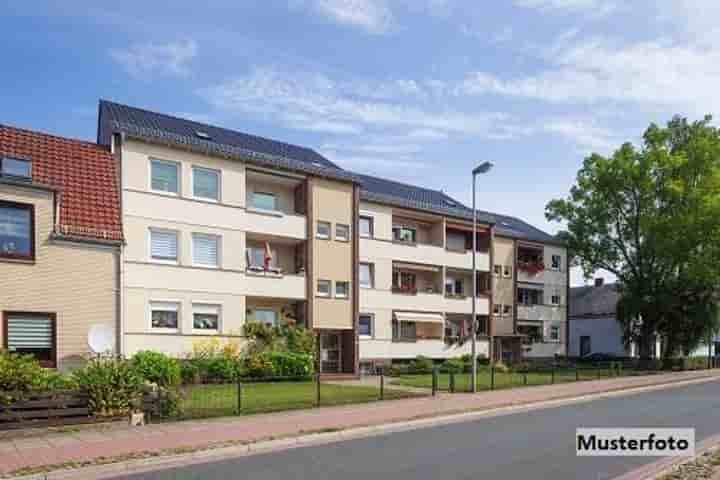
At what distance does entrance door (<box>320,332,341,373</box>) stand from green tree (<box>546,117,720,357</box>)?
826 inches

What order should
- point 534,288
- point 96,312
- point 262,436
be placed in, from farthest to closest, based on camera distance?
point 534,288
point 96,312
point 262,436

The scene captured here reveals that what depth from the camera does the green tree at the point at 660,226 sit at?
4050 cm

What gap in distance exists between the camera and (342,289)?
32.9 metres

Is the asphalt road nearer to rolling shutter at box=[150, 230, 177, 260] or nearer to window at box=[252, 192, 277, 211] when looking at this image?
rolling shutter at box=[150, 230, 177, 260]

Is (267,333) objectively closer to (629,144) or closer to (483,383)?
(483,383)

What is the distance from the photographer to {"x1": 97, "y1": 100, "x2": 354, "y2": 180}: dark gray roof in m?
26.9

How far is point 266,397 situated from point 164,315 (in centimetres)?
862

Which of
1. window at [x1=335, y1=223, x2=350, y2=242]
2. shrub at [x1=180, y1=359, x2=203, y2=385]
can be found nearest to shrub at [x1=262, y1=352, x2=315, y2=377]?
shrub at [x1=180, y1=359, x2=203, y2=385]

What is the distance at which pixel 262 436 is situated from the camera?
13.2 metres

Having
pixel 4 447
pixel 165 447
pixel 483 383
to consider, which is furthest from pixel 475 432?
pixel 483 383

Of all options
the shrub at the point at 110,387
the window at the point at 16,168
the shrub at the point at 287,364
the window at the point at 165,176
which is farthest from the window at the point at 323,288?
the shrub at the point at 110,387

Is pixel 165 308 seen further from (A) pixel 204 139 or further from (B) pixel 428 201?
(B) pixel 428 201

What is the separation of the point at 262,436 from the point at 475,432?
14.8 ft

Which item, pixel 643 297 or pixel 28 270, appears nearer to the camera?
pixel 28 270
